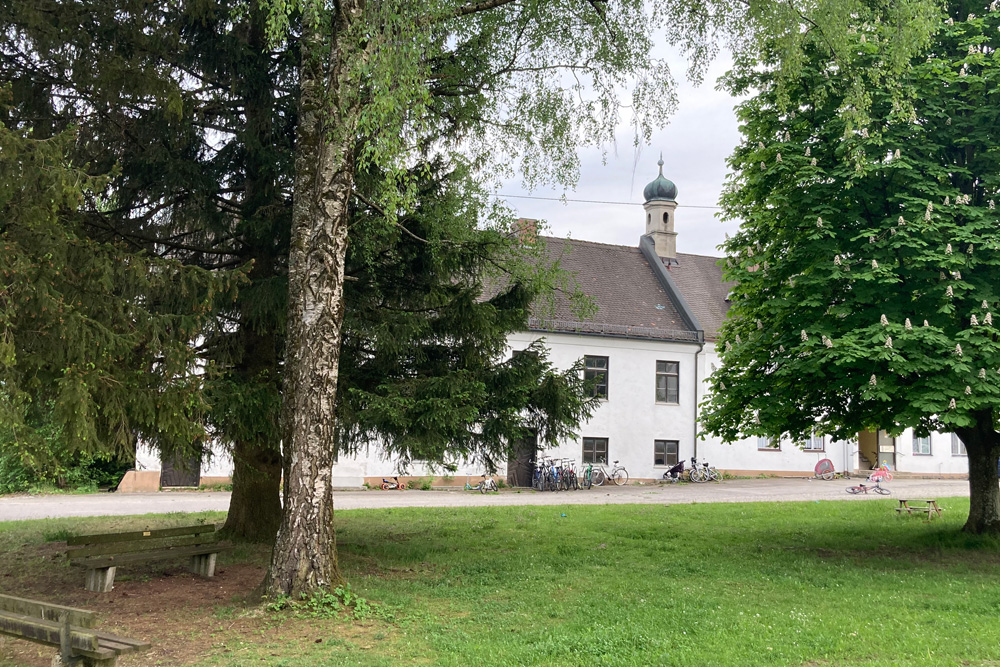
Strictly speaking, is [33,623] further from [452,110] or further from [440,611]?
[452,110]

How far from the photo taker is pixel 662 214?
3828 cm

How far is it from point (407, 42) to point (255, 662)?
5.78m

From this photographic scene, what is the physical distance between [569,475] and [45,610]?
79.0 ft

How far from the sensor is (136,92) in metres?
9.34

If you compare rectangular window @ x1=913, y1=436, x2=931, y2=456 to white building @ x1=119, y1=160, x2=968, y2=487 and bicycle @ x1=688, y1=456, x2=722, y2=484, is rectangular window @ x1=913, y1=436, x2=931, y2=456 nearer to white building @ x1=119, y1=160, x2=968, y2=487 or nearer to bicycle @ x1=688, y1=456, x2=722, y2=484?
white building @ x1=119, y1=160, x2=968, y2=487

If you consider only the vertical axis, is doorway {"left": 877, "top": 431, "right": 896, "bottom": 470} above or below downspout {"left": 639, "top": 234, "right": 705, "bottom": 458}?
below

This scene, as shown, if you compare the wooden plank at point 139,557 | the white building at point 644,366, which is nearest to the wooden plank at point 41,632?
the wooden plank at point 139,557

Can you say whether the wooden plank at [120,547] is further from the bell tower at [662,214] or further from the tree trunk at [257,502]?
the bell tower at [662,214]

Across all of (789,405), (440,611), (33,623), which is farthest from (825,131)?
(33,623)

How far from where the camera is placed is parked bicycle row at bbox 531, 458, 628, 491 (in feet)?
93.6

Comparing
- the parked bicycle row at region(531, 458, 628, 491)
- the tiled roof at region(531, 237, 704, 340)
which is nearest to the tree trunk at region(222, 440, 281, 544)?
the parked bicycle row at region(531, 458, 628, 491)

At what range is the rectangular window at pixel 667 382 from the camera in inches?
1291

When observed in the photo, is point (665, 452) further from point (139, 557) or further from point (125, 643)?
point (125, 643)

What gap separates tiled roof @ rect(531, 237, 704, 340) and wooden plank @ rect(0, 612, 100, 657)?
82.1 ft
